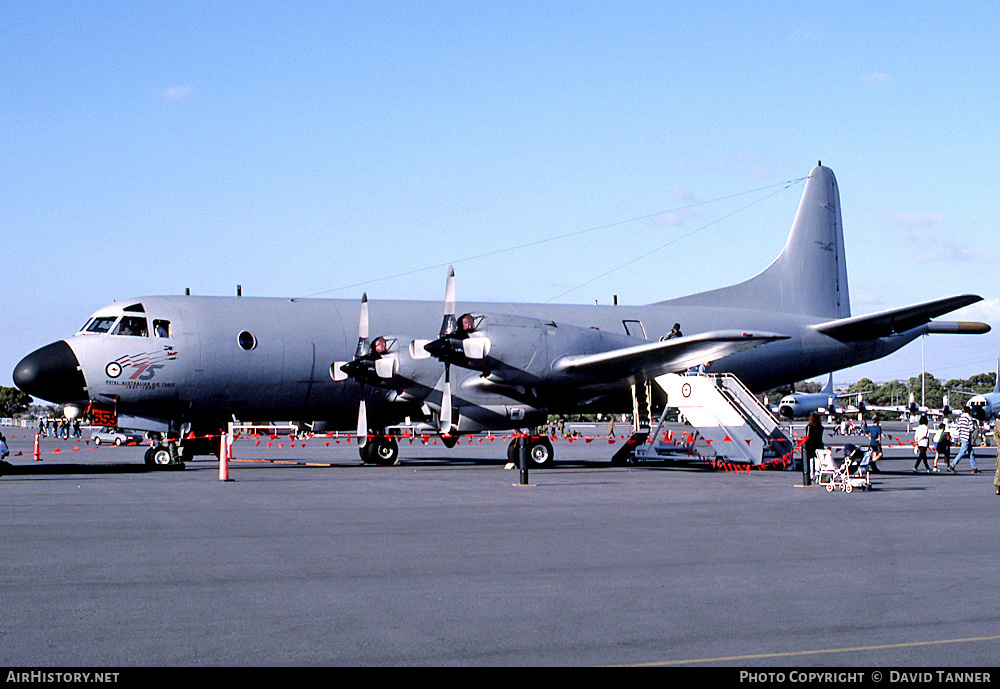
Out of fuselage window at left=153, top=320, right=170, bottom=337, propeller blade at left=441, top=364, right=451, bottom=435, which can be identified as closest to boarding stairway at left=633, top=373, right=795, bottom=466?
propeller blade at left=441, top=364, right=451, bottom=435

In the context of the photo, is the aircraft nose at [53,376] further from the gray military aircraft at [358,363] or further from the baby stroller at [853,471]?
the baby stroller at [853,471]

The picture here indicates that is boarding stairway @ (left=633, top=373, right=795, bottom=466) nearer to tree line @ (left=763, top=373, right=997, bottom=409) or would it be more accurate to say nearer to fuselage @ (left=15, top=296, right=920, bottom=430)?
fuselage @ (left=15, top=296, right=920, bottom=430)

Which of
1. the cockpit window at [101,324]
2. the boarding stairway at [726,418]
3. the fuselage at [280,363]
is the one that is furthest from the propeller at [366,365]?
the boarding stairway at [726,418]

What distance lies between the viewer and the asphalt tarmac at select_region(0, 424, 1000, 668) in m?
5.75

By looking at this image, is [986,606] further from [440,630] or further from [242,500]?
[242,500]

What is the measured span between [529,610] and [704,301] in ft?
83.3

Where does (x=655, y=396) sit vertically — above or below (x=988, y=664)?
above

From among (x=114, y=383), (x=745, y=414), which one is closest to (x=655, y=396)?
(x=745, y=414)

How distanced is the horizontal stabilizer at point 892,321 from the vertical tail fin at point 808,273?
1805 mm

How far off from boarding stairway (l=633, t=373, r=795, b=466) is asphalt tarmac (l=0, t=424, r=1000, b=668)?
661 centimetres

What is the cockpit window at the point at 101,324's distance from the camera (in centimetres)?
2328
